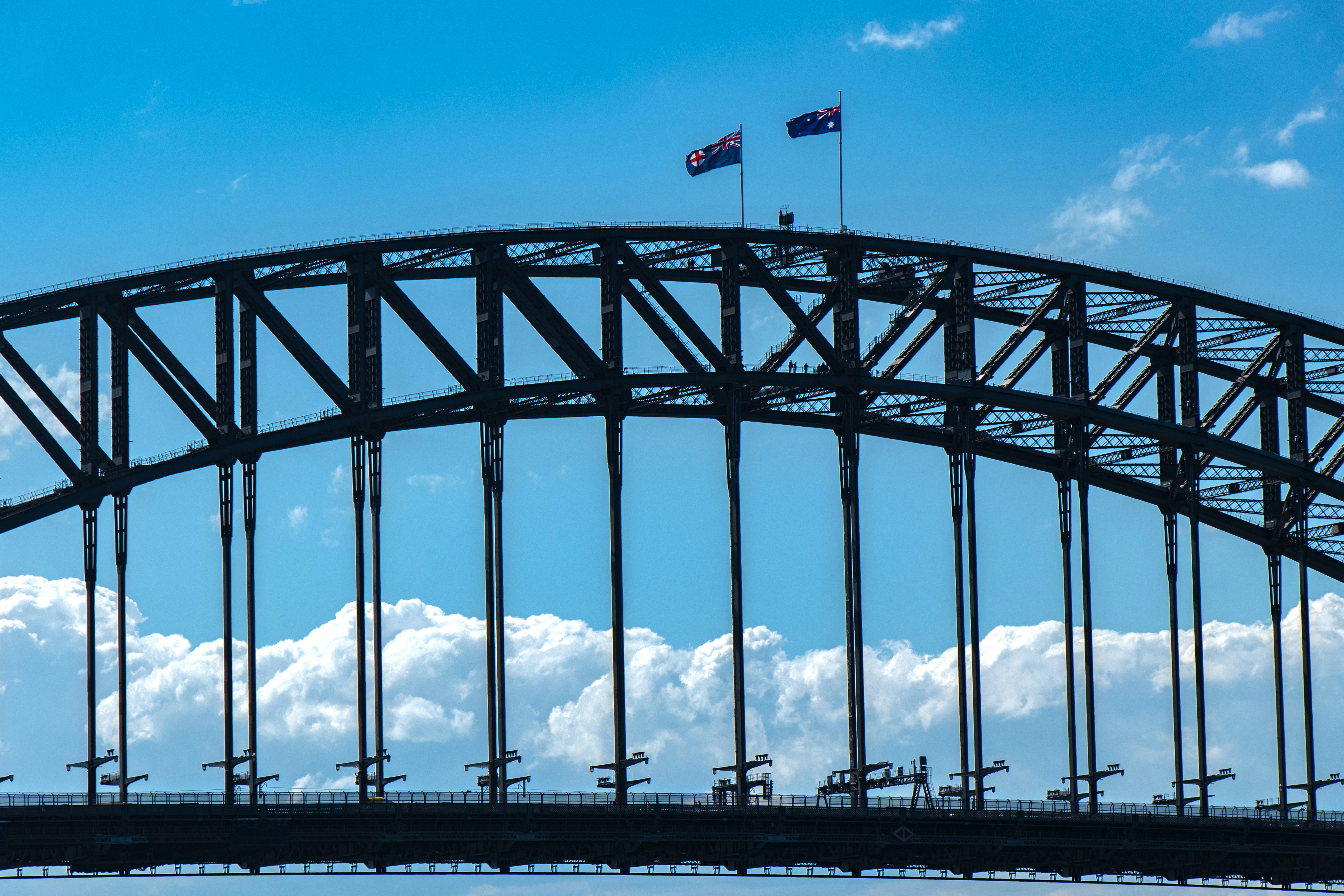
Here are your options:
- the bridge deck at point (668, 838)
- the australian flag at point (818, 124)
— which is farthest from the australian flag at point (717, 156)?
the bridge deck at point (668, 838)

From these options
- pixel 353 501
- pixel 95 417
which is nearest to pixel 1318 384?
pixel 353 501

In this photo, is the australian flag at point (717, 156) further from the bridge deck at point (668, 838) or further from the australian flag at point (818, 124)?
the bridge deck at point (668, 838)

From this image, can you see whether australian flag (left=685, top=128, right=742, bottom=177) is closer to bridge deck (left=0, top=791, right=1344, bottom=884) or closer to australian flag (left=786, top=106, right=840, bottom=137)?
australian flag (left=786, top=106, right=840, bottom=137)

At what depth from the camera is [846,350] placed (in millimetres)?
106375

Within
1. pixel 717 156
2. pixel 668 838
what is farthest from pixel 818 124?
pixel 668 838

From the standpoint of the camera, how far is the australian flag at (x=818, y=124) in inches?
4186

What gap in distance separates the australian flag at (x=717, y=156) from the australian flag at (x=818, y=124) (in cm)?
296

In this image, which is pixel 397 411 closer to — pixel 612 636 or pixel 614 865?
pixel 612 636

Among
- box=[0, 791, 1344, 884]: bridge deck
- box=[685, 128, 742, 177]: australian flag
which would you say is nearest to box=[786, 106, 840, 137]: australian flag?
box=[685, 128, 742, 177]: australian flag

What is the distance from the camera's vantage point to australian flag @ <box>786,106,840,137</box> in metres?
106

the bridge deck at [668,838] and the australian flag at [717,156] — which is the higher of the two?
the australian flag at [717,156]

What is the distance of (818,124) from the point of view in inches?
4195

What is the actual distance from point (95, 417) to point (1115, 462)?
4772 cm

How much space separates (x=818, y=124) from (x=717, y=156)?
4844 mm
